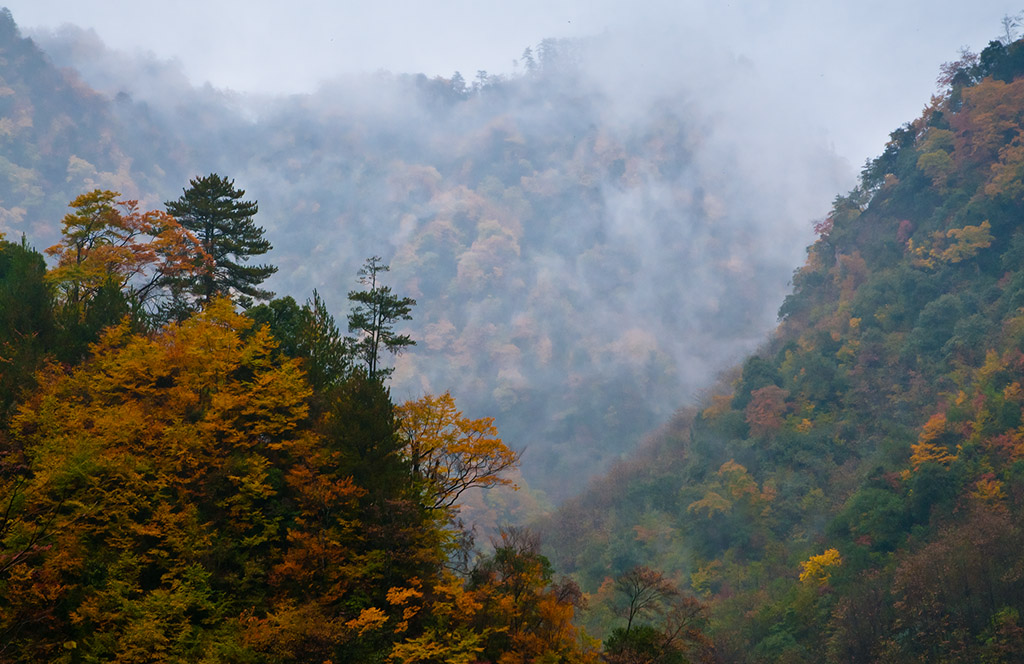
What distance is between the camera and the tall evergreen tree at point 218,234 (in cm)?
3900

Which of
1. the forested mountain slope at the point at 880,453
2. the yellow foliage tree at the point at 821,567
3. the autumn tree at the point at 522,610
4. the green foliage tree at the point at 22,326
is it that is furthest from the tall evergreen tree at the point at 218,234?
the yellow foliage tree at the point at 821,567

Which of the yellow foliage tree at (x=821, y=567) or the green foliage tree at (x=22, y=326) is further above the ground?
the green foliage tree at (x=22, y=326)

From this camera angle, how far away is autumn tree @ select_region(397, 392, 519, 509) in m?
30.8

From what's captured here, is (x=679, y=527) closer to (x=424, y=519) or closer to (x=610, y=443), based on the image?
(x=424, y=519)

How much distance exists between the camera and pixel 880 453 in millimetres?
66250

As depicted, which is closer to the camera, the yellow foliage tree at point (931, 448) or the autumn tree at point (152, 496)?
the autumn tree at point (152, 496)

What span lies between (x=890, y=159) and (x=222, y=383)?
90.4 meters

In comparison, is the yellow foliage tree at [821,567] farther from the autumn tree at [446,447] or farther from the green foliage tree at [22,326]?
the green foliage tree at [22,326]

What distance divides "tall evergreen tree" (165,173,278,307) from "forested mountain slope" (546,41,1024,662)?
4056 centimetres

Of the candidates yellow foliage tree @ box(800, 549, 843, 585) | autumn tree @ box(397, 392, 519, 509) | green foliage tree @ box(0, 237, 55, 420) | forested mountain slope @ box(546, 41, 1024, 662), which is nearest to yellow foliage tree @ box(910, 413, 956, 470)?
forested mountain slope @ box(546, 41, 1024, 662)

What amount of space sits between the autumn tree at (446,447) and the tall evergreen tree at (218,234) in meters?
13.3

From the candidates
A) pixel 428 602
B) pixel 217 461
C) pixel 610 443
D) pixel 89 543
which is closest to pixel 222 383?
pixel 217 461

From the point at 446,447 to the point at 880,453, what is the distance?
1941 inches

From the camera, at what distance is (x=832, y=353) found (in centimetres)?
8288
